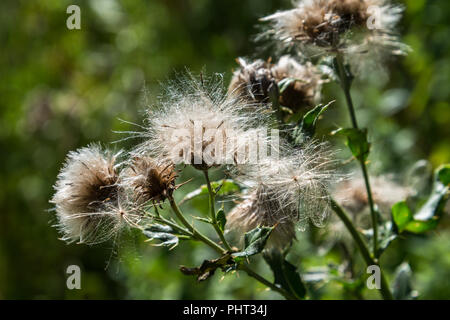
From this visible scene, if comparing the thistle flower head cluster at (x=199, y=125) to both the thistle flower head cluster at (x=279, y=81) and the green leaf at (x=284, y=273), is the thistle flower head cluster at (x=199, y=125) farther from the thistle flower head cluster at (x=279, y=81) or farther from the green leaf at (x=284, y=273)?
the green leaf at (x=284, y=273)

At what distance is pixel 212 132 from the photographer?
4.66ft

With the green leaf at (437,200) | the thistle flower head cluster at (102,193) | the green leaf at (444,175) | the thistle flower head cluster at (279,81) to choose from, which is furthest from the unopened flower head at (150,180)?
the green leaf at (444,175)

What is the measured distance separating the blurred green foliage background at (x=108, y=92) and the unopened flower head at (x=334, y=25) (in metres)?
1.44

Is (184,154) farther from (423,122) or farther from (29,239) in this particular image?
(29,239)

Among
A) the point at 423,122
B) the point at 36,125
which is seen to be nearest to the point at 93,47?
the point at 36,125

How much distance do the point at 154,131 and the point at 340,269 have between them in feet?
3.64

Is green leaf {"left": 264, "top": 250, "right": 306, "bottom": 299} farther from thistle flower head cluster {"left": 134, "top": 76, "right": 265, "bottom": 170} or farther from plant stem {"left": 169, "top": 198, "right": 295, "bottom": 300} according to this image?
thistle flower head cluster {"left": 134, "top": 76, "right": 265, "bottom": 170}

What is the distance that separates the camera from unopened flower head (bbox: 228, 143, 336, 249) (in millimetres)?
1420

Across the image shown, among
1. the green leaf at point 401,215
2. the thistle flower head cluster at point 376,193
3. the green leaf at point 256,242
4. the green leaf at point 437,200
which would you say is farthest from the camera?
the thistle flower head cluster at point 376,193

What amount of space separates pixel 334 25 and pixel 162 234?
0.90 meters

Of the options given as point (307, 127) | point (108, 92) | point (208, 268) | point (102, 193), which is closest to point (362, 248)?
point (307, 127)

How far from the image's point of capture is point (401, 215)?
1791 millimetres

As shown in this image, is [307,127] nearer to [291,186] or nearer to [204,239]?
[291,186]

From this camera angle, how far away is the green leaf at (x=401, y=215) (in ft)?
5.85
